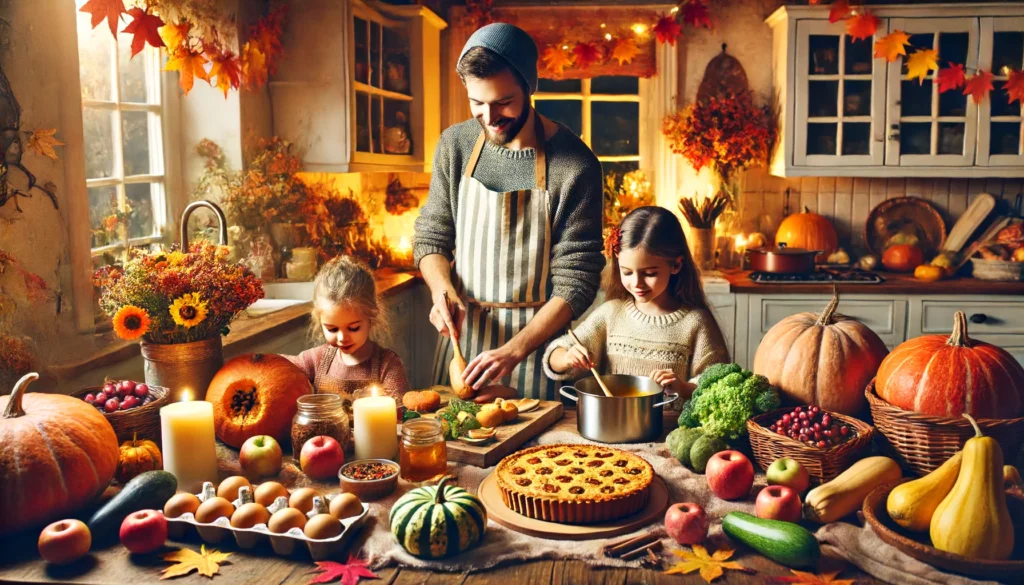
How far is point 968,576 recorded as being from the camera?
1.24 m

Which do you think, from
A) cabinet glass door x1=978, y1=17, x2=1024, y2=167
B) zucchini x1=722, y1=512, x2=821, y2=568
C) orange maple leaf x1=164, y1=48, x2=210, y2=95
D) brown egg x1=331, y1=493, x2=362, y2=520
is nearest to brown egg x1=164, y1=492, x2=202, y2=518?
brown egg x1=331, y1=493, x2=362, y2=520

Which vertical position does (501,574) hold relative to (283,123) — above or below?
below

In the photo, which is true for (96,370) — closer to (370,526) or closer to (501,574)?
(370,526)

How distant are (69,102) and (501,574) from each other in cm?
194

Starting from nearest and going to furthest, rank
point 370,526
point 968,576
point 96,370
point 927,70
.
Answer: point 968,576 < point 370,526 < point 96,370 < point 927,70

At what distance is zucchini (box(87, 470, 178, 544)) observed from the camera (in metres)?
1.40

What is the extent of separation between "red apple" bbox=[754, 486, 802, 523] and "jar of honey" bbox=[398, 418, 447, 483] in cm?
57

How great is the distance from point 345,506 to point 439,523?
176 mm

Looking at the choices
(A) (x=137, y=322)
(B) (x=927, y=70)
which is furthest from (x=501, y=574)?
(B) (x=927, y=70)

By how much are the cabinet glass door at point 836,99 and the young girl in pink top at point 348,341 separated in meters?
2.94

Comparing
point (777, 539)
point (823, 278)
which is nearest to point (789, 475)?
point (777, 539)

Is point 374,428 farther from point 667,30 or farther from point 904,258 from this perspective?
point 904,258

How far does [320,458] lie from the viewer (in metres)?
1.60

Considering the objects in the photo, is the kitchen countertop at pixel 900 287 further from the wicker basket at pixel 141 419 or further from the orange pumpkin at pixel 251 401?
the wicker basket at pixel 141 419
